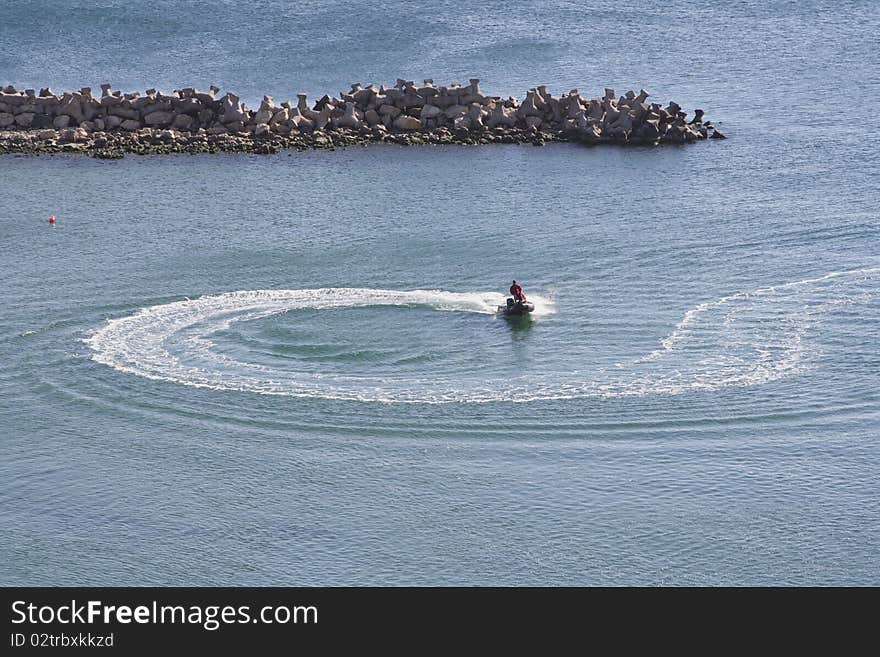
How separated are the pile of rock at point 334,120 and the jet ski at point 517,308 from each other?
3936 centimetres

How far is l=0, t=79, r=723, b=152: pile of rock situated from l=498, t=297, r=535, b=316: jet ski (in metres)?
39.4

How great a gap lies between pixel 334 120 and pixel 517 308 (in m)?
45.4

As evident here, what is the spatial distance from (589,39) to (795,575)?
11010 cm

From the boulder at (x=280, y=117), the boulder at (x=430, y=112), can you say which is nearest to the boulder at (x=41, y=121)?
the boulder at (x=280, y=117)

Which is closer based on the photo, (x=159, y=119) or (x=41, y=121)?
(x=159, y=119)

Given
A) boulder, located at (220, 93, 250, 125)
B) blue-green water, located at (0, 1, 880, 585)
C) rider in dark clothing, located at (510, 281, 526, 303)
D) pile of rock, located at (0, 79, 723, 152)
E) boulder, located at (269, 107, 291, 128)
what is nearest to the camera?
blue-green water, located at (0, 1, 880, 585)

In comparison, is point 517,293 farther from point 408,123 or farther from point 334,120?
point 334,120

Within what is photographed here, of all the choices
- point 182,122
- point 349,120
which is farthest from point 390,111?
Result: point 182,122

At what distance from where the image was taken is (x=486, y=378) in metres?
66.8

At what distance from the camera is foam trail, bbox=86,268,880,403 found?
65.5 meters

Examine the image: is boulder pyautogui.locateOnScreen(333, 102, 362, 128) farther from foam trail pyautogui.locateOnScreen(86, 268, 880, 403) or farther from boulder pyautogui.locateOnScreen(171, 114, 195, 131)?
foam trail pyautogui.locateOnScreen(86, 268, 880, 403)

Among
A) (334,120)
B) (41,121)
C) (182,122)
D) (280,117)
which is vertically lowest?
(41,121)

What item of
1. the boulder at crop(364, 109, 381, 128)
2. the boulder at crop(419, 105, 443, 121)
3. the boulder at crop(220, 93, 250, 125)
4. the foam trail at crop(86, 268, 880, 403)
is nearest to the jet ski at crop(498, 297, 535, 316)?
the foam trail at crop(86, 268, 880, 403)

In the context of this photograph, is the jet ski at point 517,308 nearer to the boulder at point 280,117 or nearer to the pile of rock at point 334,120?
the pile of rock at point 334,120
